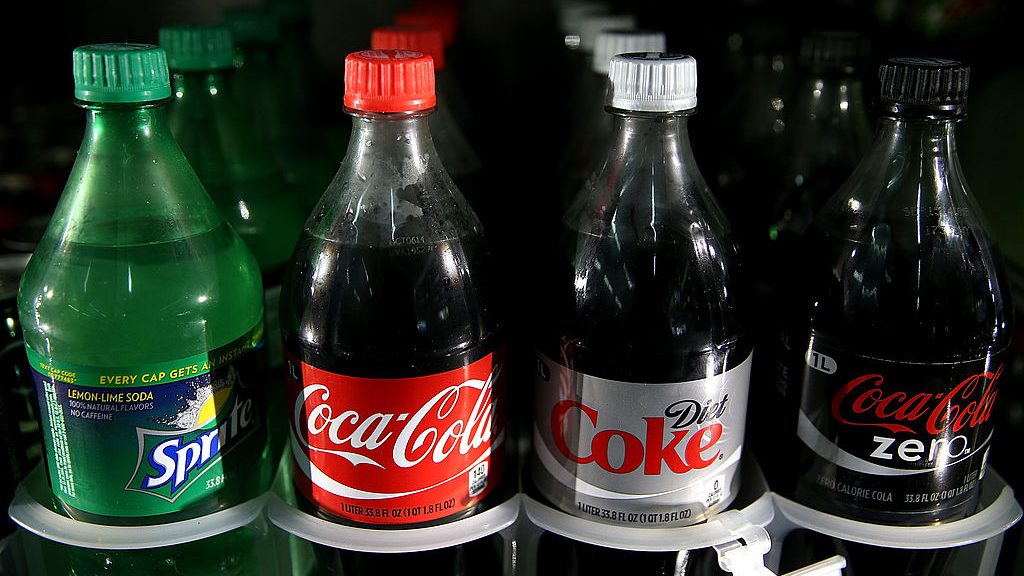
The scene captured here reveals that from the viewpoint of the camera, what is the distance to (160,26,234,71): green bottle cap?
3.07ft

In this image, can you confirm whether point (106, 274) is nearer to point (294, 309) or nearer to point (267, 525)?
point (294, 309)

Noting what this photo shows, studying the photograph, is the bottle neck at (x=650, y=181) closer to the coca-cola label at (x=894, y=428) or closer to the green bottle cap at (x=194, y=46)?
the coca-cola label at (x=894, y=428)

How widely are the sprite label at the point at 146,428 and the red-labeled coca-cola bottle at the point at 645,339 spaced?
0.28m

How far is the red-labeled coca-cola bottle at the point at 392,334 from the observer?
750mm

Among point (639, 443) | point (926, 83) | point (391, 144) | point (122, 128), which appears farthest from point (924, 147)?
point (122, 128)

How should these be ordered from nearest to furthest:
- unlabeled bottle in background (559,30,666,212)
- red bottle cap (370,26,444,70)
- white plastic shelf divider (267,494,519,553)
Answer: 1. white plastic shelf divider (267,494,519,553)
2. red bottle cap (370,26,444,70)
3. unlabeled bottle in background (559,30,666,212)

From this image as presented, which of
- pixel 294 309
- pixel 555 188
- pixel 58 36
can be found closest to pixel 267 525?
pixel 294 309

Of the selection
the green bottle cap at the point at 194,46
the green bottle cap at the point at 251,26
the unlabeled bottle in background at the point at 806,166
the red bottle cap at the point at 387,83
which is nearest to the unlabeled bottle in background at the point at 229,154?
the green bottle cap at the point at 194,46

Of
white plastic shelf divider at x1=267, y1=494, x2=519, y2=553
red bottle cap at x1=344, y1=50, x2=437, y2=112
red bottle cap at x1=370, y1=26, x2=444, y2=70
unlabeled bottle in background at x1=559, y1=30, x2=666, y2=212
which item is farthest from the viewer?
unlabeled bottle in background at x1=559, y1=30, x2=666, y2=212

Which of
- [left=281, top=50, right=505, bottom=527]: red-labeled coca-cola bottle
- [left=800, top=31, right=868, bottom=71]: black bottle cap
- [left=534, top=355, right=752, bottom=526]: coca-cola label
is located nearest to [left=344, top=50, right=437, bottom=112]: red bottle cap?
[left=281, top=50, right=505, bottom=527]: red-labeled coca-cola bottle

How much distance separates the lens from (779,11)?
133 cm

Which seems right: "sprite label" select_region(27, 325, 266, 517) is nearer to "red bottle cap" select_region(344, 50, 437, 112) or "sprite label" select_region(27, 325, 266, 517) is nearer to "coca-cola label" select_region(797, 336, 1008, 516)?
"red bottle cap" select_region(344, 50, 437, 112)

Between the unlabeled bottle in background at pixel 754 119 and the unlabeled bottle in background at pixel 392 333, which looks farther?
the unlabeled bottle in background at pixel 754 119

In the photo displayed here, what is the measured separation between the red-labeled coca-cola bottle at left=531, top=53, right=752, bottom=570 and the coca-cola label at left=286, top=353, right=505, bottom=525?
0.07 metres
